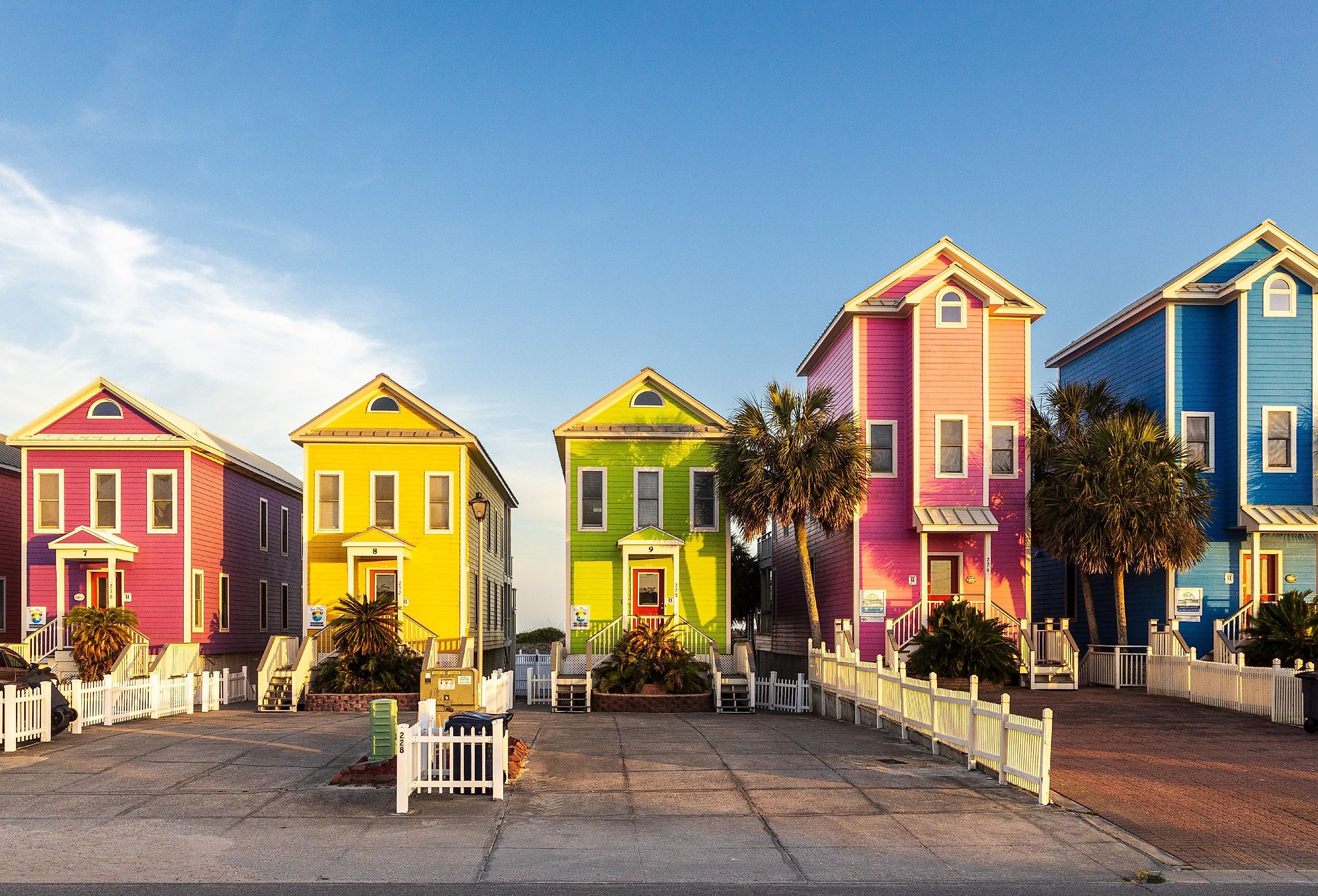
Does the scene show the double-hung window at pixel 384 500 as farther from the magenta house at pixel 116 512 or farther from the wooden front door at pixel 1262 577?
the wooden front door at pixel 1262 577

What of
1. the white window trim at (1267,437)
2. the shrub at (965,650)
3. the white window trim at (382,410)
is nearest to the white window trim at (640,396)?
the white window trim at (382,410)

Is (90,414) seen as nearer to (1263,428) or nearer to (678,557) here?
(678,557)

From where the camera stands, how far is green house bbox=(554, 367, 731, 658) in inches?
1174

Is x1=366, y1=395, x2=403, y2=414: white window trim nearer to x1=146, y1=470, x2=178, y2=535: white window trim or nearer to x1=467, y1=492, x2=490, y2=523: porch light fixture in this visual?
x1=146, y1=470, x2=178, y2=535: white window trim

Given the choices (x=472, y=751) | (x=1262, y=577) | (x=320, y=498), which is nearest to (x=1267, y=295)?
(x=1262, y=577)

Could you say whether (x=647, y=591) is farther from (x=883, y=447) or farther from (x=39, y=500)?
(x=39, y=500)

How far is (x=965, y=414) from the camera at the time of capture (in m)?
28.8

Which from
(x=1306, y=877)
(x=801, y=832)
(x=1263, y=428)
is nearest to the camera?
(x=1306, y=877)

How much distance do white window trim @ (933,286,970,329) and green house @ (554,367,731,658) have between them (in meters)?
6.34

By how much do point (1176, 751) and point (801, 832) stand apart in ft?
26.7

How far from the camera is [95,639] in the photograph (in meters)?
27.6

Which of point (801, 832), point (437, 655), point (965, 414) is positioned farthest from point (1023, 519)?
point (801, 832)

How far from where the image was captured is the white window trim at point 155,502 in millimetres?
30438

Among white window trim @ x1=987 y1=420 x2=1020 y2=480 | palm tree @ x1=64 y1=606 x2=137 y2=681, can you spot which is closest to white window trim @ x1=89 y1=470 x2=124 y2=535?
palm tree @ x1=64 y1=606 x2=137 y2=681
